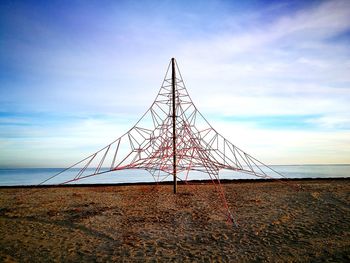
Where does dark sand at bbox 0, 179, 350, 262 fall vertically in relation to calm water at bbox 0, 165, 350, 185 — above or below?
below

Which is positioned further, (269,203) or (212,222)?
(269,203)

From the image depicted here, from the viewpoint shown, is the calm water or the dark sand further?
the calm water

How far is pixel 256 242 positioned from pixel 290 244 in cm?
87

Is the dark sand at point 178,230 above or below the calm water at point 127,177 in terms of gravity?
below

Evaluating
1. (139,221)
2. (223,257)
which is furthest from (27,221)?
(223,257)

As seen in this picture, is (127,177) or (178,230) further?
(127,177)

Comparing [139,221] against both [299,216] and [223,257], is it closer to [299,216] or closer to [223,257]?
[223,257]

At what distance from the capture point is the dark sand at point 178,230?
20.5ft

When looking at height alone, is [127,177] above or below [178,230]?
above

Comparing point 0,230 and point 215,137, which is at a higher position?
point 215,137

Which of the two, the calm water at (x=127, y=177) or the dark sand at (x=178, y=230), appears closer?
the dark sand at (x=178, y=230)

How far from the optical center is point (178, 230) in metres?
8.23

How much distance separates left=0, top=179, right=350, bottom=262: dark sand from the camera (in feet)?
20.5

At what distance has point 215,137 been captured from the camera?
11.8 m
